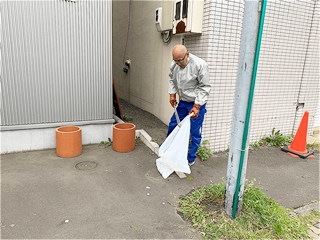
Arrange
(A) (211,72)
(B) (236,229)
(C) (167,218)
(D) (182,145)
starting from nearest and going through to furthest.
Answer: (B) (236,229)
(C) (167,218)
(D) (182,145)
(A) (211,72)

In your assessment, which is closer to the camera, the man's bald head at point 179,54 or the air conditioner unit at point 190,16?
the man's bald head at point 179,54

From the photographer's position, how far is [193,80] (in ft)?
12.4

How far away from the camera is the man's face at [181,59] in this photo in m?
3.50

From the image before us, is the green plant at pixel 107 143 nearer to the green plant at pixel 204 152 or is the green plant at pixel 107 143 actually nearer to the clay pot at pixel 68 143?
the clay pot at pixel 68 143

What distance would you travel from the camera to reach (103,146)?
5.08 m

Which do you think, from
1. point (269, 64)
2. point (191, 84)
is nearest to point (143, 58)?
point (269, 64)

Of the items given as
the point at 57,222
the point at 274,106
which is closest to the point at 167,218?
the point at 57,222

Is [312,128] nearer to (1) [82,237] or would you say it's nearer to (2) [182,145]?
(2) [182,145]

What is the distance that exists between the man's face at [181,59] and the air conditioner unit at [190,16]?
92 cm

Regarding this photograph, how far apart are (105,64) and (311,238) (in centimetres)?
427

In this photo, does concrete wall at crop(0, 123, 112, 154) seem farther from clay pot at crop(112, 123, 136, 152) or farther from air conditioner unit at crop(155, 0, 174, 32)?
air conditioner unit at crop(155, 0, 174, 32)

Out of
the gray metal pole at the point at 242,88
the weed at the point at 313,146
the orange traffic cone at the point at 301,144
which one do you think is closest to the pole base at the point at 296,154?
the orange traffic cone at the point at 301,144

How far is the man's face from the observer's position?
3.50 metres

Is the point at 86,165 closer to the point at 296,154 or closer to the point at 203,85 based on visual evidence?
the point at 203,85
